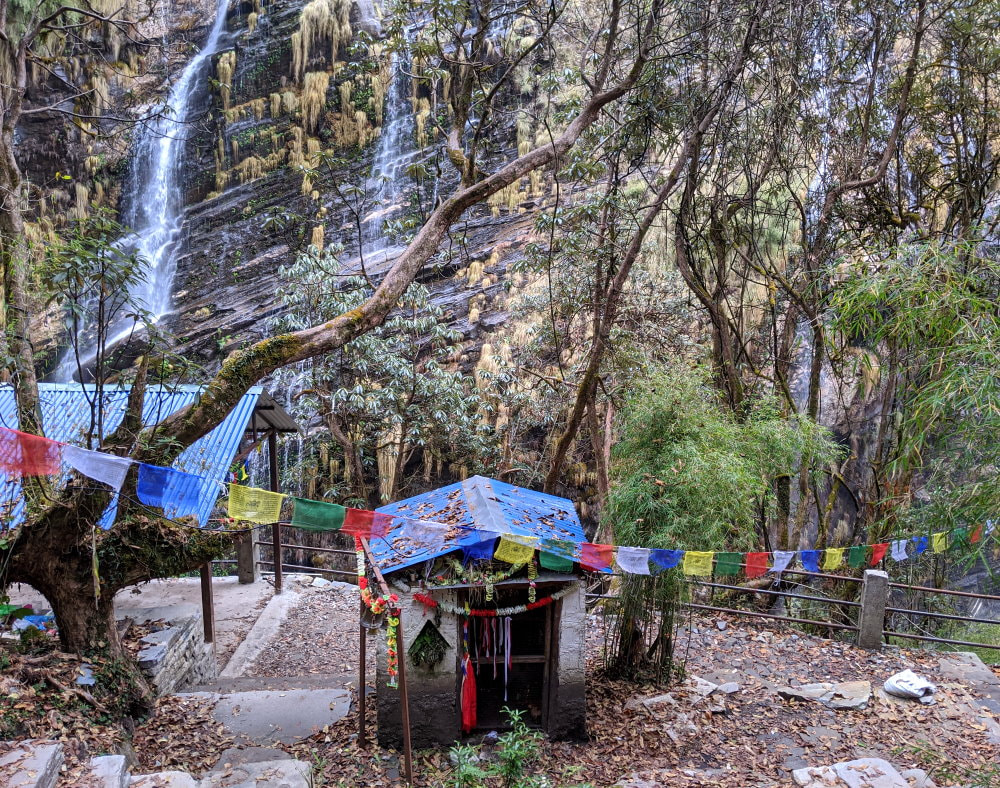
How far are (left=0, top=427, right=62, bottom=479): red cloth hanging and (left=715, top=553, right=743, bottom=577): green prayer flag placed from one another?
5.70 m

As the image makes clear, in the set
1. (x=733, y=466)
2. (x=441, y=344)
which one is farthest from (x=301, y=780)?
(x=441, y=344)

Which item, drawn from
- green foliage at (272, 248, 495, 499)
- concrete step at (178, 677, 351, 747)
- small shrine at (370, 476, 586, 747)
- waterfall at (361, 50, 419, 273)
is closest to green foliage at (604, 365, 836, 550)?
small shrine at (370, 476, 586, 747)

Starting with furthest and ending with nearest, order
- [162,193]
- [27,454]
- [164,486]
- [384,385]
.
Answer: [162,193]
[384,385]
[164,486]
[27,454]

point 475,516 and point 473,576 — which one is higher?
point 475,516

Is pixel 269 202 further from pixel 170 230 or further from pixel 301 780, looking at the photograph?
pixel 301 780

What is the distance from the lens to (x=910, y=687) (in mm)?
6543

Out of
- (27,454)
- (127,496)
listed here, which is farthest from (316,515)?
(27,454)

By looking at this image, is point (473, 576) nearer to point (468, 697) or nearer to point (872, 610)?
point (468, 697)

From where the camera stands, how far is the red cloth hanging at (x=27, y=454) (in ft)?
14.0

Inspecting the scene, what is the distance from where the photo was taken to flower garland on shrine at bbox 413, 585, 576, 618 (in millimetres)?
5465

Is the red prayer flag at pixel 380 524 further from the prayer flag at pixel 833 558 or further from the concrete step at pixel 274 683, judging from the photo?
the prayer flag at pixel 833 558

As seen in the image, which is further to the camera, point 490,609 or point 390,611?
point 490,609

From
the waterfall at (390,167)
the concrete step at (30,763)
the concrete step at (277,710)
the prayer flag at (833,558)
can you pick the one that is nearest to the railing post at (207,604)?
the concrete step at (277,710)

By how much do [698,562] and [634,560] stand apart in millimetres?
651
